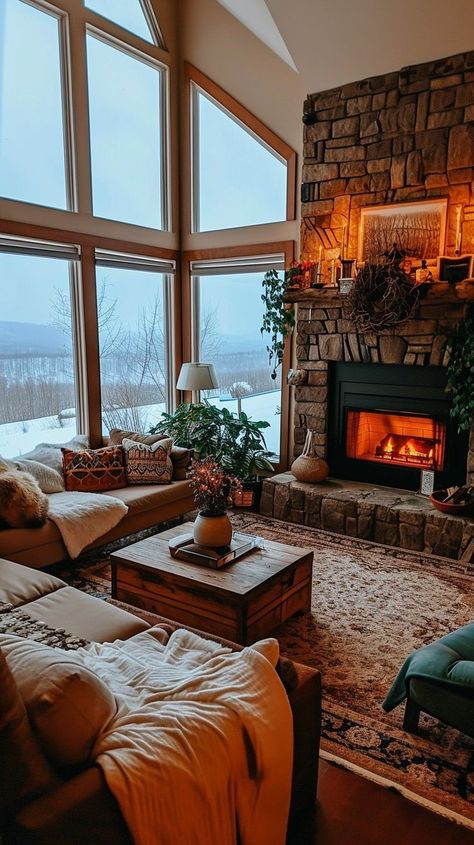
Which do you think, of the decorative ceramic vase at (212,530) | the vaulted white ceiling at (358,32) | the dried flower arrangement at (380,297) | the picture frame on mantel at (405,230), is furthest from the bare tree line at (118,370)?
the vaulted white ceiling at (358,32)

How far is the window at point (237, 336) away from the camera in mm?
5652

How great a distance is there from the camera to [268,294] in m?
5.23

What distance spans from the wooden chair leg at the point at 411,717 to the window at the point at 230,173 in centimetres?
429

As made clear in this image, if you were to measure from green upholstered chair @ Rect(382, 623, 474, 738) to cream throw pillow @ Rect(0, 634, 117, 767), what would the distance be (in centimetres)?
130

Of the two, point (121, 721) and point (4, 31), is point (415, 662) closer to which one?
point (121, 721)

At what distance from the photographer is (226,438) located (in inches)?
209

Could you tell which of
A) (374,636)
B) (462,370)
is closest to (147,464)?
(374,636)

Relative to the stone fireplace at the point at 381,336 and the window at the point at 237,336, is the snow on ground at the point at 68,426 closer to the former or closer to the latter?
the window at the point at 237,336

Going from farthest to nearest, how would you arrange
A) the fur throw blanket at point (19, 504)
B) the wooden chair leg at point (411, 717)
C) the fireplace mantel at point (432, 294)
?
the fireplace mantel at point (432, 294) < the fur throw blanket at point (19, 504) < the wooden chair leg at point (411, 717)

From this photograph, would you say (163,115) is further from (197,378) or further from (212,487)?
(212,487)

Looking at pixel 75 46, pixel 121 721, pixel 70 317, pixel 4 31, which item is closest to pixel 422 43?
pixel 75 46

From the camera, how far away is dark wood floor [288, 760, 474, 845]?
73.7 inches

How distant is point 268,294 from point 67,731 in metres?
4.38

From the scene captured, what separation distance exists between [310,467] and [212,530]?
78.9 inches
